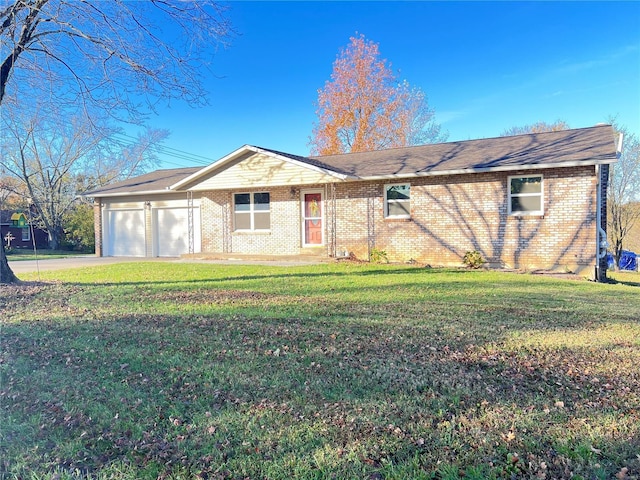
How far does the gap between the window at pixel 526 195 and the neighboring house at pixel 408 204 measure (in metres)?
0.03

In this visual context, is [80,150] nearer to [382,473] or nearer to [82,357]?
[82,357]

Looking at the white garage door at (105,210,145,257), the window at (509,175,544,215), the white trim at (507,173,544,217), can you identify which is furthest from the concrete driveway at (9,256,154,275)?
the window at (509,175,544,215)

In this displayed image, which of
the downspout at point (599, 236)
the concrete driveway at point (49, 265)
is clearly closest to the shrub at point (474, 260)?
the downspout at point (599, 236)

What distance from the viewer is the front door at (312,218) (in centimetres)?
1563

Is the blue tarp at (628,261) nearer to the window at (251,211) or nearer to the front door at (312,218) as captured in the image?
the front door at (312,218)

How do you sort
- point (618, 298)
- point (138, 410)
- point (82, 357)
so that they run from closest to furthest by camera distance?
point (138, 410) < point (82, 357) < point (618, 298)

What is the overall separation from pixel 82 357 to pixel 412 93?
93.7 ft

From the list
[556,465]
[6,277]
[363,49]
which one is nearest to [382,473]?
[556,465]

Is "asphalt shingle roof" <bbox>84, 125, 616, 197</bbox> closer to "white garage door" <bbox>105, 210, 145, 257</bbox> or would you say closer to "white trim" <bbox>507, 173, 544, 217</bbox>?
"white trim" <bbox>507, 173, 544, 217</bbox>

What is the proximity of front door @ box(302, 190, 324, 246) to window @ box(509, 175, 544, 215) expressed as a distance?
20.6ft

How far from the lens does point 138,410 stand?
10.8 feet

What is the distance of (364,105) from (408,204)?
646 inches

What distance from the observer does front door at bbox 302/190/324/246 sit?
15.6m

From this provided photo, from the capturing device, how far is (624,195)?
24125 millimetres
